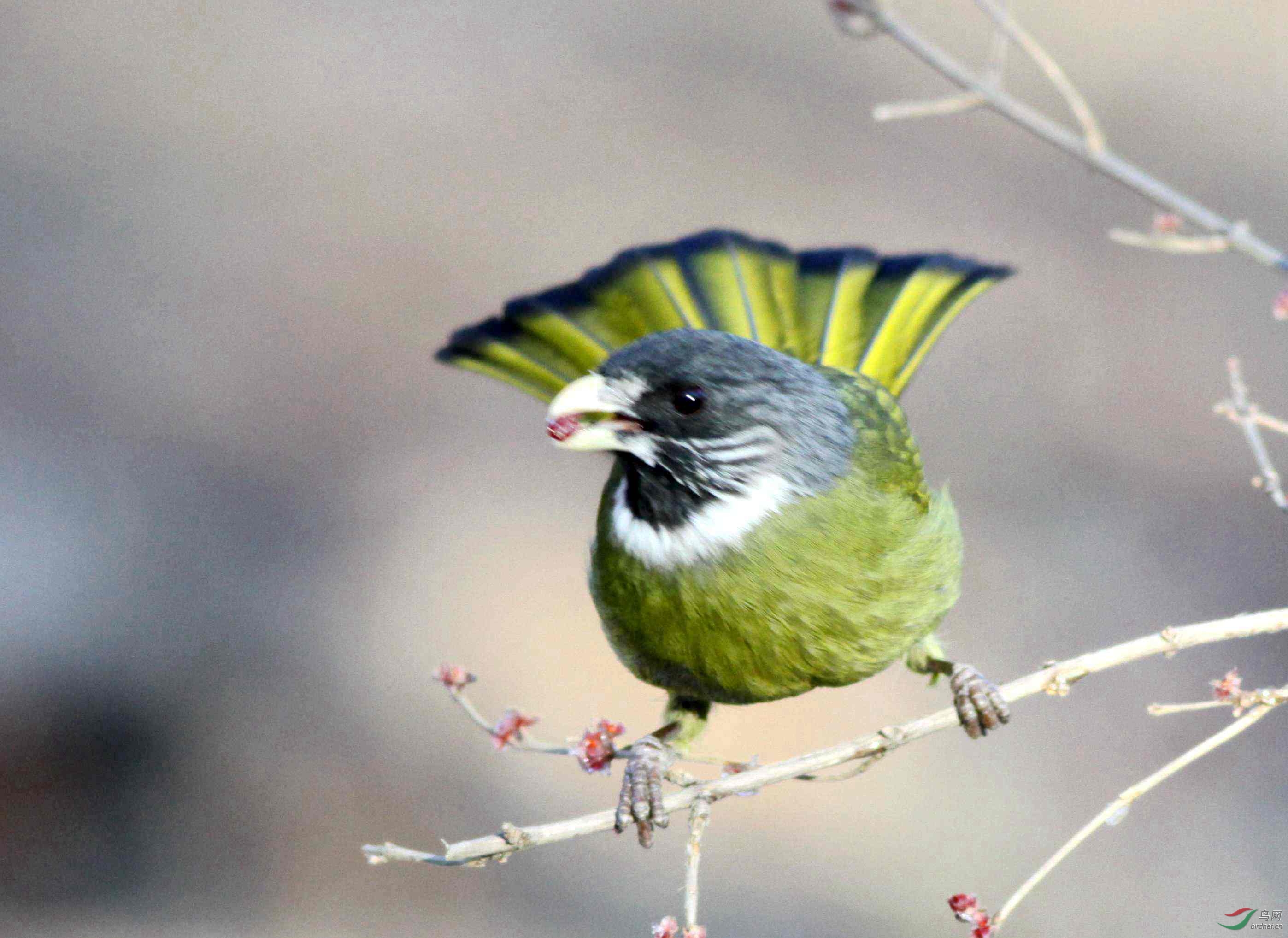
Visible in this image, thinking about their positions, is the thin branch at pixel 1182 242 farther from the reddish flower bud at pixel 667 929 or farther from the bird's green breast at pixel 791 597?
the reddish flower bud at pixel 667 929

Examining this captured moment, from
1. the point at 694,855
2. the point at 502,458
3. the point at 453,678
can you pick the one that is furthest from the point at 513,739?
the point at 502,458

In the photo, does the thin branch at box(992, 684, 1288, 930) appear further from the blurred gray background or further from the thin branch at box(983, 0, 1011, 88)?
the blurred gray background

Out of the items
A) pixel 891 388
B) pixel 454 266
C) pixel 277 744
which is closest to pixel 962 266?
pixel 891 388

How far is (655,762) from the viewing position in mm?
3955

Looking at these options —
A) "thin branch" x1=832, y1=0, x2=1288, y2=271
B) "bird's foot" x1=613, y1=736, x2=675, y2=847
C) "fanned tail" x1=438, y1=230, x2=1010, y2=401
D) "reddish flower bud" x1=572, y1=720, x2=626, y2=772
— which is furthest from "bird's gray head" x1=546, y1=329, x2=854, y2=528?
"fanned tail" x1=438, y1=230, x2=1010, y2=401

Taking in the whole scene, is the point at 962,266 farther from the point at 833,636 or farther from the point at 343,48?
the point at 343,48

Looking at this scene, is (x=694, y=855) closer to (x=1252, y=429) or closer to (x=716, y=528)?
(x=716, y=528)

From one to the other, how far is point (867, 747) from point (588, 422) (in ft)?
3.27

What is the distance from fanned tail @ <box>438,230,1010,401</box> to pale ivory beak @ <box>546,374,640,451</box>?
104 cm

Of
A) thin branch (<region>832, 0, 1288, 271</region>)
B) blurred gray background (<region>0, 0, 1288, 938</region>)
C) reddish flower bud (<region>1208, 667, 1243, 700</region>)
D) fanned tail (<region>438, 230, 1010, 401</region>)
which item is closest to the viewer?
reddish flower bud (<region>1208, 667, 1243, 700</region>)

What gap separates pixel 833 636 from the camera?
370 centimetres

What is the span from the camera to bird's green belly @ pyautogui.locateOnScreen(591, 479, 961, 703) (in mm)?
3648

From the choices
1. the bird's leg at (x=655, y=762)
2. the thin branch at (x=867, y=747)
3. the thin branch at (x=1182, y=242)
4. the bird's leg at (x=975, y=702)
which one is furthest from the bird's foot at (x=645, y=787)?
the thin branch at (x=1182, y=242)

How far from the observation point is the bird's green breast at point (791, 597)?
3.65m
